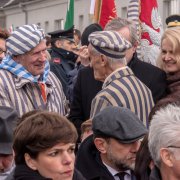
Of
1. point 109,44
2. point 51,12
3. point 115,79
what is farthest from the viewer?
point 51,12

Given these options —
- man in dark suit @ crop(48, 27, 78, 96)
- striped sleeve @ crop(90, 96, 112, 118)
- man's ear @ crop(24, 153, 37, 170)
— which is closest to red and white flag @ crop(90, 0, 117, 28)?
man in dark suit @ crop(48, 27, 78, 96)

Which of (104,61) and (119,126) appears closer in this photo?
(119,126)

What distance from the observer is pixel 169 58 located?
599 cm

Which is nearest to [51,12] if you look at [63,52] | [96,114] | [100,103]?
[63,52]

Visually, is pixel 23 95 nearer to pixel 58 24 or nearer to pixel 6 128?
pixel 6 128

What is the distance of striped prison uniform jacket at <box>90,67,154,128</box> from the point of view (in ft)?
16.7

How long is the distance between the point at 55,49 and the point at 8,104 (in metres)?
4.28

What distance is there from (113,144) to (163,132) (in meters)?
0.78

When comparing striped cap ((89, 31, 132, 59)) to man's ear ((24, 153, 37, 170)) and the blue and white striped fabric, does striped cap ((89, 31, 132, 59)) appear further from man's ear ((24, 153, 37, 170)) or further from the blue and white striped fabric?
man's ear ((24, 153, 37, 170))

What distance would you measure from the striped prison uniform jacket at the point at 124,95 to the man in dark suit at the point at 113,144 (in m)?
0.33

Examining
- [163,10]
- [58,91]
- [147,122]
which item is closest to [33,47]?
[58,91]

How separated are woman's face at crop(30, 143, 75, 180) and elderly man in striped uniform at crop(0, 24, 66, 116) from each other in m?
1.48

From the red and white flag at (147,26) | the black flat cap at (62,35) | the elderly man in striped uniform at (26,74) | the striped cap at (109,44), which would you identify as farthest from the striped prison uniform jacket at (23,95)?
the black flat cap at (62,35)

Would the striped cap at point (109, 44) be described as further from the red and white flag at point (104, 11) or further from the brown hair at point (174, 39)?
the red and white flag at point (104, 11)
